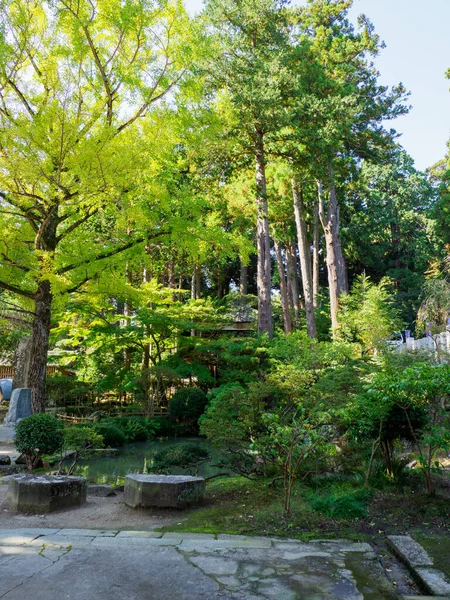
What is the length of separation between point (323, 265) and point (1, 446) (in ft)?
88.1

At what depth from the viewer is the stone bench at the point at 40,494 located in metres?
5.60

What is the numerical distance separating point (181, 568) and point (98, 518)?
221 cm

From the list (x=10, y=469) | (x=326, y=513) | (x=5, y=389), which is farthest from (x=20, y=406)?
(x=5, y=389)

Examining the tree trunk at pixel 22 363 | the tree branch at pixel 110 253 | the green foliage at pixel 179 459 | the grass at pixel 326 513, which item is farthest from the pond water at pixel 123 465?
the tree trunk at pixel 22 363

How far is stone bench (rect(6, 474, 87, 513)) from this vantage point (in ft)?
18.4

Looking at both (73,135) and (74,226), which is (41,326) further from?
(73,135)

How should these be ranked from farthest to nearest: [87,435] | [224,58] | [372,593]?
[224,58] → [87,435] → [372,593]

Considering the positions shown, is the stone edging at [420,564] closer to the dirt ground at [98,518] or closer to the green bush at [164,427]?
the dirt ground at [98,518]

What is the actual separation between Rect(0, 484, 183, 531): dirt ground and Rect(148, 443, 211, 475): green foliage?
5.29ft

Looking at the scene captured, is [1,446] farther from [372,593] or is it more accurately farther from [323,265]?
[323,265]

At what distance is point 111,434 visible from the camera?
41.3 feet

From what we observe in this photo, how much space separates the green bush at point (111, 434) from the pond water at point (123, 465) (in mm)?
242

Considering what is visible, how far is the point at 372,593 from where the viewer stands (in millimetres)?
3258

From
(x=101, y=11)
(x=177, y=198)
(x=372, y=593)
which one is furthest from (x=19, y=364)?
(x=372, y=593)
